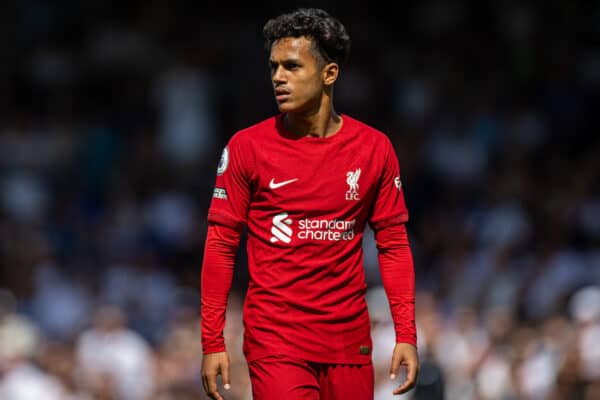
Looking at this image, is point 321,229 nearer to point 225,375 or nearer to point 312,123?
point 312,123

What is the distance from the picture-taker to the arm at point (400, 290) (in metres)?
5.71

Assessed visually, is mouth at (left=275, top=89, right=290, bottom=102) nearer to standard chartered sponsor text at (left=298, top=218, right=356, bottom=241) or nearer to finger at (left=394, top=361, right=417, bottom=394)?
standard chartered sponsor text at (left=298, top=218, right=356, bottom=241)

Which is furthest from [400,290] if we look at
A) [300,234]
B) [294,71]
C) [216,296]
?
[294,71]

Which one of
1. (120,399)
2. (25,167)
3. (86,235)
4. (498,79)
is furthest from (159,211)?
(498,79)

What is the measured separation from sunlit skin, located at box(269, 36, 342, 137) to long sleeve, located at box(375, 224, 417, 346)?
55cm

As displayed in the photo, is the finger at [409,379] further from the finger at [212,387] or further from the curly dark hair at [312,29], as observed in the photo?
the curly dark hair at [312,29]

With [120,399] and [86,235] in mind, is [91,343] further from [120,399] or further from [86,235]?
[86,235]

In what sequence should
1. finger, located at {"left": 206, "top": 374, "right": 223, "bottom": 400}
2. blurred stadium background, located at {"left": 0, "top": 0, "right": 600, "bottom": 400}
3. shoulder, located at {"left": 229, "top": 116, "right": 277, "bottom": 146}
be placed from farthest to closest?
1. blurred stadium background, located at {"left": 0, "top": 0, "right": 600, "bottom": 400}
2. shoulder, located at {"left": 229, "top": 116, "right": 277, "bottom": 146}
3. finger, located at {"left": 206, "top": 374, "right": 223, "bottom": 400}

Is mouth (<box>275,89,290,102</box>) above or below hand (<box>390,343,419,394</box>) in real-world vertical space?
above

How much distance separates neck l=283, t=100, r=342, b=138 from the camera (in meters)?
5.82

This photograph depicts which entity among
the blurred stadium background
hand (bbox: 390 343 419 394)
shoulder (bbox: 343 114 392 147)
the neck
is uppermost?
the neck

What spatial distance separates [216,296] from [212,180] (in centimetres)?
800

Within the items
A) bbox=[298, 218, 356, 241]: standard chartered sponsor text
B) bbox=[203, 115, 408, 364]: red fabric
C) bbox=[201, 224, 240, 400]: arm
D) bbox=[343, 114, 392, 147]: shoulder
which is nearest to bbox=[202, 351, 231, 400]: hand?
bbox=[201, 224, 240, 400]: arm

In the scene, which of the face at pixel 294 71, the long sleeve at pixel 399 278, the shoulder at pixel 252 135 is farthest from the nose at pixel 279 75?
the long sleeve at pixel 399 278
